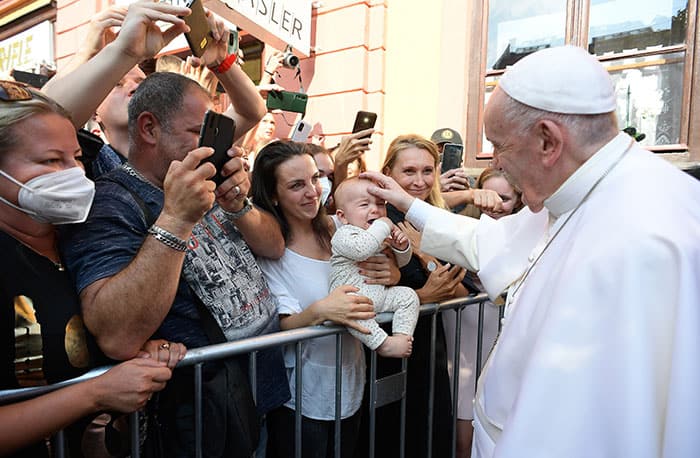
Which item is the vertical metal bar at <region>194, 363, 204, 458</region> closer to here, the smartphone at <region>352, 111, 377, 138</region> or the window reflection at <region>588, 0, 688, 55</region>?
the smartphone at <region>352, 111, 377, 138</region>

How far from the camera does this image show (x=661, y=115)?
16.3 ft

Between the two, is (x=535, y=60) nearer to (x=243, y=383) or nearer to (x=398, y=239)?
(x=398, y=239)

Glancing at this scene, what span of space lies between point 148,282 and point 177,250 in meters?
0.11

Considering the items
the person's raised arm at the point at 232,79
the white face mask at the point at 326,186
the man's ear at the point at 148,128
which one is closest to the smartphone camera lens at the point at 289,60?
the white face mask at the point at 326,186

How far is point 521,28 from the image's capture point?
5.63 meters

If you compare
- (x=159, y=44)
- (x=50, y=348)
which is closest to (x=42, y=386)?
(x=50, y=348)

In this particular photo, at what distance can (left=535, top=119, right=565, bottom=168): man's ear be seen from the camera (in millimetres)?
1493

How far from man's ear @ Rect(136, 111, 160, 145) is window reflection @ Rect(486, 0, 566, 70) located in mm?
4960

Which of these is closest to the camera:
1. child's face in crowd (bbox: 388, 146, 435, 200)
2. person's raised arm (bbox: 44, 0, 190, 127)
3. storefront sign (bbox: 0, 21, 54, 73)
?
person's raised arm (bbox: 44, 0, 190, 127)

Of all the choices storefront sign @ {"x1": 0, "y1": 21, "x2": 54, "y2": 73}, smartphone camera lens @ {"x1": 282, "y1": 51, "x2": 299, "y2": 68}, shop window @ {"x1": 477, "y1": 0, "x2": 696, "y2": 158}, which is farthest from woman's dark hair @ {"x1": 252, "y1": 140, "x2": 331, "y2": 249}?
storefront sign @ {"x1": 0, "y1": 21, "x2": 54, "y2": 73}

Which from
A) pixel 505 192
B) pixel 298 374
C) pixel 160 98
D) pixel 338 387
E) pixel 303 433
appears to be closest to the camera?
pixel 160 98

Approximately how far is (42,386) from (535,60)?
1771mm

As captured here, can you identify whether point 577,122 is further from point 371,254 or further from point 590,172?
point 371,254

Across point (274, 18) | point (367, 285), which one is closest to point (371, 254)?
point (367, 285)
